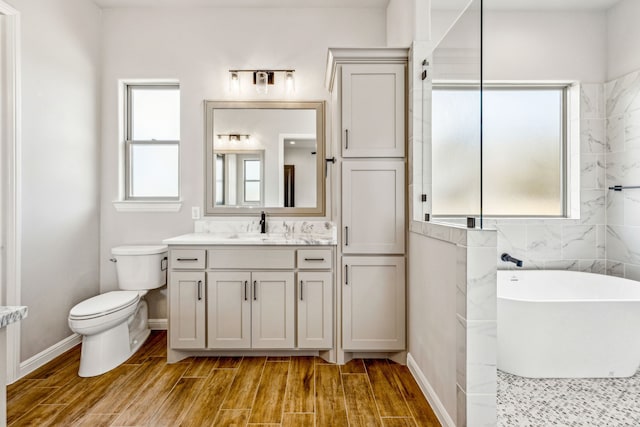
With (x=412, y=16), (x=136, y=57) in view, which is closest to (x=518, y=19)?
(x=412, y=16)

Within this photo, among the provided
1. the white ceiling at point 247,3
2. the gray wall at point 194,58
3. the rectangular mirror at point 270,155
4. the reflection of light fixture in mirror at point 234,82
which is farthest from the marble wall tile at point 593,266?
the reflection of light fixture in mirror at point 234,82

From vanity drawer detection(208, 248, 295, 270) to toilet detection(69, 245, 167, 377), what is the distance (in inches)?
27.2

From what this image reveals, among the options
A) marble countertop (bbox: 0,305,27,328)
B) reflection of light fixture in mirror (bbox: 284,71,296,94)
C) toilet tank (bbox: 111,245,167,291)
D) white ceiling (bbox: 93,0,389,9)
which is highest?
white ceiling (bbox: 93,0,389,9)

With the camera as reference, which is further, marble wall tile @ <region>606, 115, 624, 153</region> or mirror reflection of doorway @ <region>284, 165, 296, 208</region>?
mirror reflection of doorway @ <region>284, 165, 296, 208</region>

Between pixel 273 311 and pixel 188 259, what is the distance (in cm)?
72

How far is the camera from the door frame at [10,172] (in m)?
2.28

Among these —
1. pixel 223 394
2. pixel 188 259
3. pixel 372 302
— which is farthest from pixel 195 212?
pixel 372 302

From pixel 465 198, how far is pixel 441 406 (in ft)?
3.51

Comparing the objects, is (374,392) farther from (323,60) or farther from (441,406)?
(323,60)

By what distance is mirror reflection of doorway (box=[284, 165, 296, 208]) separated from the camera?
316cm

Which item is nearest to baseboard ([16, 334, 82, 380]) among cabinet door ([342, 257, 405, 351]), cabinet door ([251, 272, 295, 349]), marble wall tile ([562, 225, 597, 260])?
cabinet door ([251, 272, 295, 349])

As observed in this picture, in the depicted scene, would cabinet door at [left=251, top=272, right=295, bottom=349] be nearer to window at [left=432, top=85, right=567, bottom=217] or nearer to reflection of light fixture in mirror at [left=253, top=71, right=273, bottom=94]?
window at [left=432, top=85, right=567, bottom=217]

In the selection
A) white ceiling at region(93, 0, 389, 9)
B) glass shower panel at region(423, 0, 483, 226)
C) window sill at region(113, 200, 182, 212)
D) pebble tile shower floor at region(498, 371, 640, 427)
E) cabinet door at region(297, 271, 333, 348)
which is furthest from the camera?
window sill at region(113, 200, 182, 212)

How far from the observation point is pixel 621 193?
2.63m
